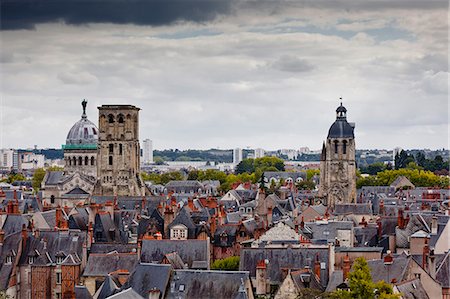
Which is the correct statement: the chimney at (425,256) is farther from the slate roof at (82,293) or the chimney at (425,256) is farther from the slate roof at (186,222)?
the slate roof at (186,222)

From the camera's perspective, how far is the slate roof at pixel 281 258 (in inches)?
2399

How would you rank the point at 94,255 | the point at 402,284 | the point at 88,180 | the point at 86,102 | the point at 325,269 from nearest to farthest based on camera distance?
1. the point at 402,284
2. the point at 325,269
3. the point at 94,255
4. the point at 88,180
5. the point at 86,102

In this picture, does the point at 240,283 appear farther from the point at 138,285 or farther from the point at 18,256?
the point at 18,256

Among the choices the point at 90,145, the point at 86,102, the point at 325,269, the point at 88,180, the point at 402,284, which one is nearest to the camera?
the point at 402,284

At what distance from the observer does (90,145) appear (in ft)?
484

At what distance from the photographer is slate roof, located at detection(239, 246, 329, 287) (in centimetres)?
6094

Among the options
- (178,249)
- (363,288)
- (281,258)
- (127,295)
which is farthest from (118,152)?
(363,288)

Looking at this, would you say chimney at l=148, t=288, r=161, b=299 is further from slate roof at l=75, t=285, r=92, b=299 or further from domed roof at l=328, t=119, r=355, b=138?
domed roof at l=328, t=119, r=355, b=138

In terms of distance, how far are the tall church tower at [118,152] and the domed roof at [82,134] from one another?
19544 millimetres

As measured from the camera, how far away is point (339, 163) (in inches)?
5546

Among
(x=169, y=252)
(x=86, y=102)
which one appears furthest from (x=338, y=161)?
(x=169, y=252)

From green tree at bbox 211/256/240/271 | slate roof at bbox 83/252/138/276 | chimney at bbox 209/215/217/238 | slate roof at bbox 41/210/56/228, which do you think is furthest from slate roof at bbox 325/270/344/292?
slate roof at bbox 41/210/56/228

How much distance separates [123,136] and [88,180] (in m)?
12.0

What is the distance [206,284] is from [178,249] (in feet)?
34.5
